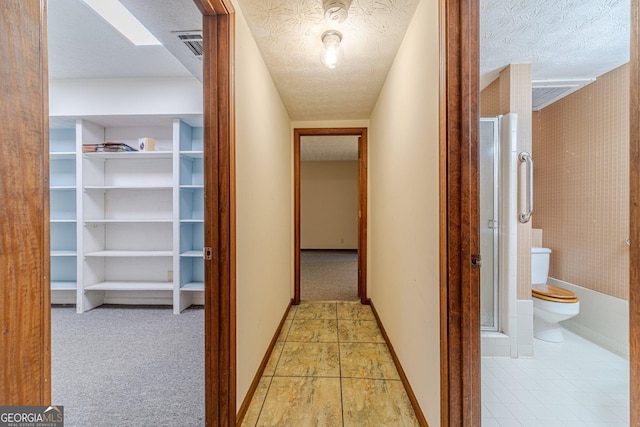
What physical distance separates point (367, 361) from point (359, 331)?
495 millimetres

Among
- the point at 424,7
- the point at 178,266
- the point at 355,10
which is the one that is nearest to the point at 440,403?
the point at 424,7

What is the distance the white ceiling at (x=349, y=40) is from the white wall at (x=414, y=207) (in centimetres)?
24

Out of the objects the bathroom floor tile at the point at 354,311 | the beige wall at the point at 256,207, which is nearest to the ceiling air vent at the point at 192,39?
the beige wall at the point at 256,207

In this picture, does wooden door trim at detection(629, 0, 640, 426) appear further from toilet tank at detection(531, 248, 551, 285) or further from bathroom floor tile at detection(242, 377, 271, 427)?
toilet tank at detection(531, 248, 551, 285)

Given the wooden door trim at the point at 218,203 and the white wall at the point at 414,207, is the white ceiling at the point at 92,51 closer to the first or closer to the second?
the wooden door trim at the point at 218,203

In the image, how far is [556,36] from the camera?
66.7 inches

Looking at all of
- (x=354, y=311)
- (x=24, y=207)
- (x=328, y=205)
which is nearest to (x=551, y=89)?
(x=354, y=311)

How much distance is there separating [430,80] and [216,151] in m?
1.08

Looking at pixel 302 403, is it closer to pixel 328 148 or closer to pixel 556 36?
pixel 556 36

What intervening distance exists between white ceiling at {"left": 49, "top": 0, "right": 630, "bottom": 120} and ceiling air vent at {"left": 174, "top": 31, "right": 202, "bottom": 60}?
0.05 metres

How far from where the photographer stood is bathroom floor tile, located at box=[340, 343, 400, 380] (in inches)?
70.7

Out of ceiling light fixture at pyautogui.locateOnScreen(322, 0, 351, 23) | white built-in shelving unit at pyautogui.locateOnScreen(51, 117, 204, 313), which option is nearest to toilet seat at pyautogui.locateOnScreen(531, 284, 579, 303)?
ceiling light fixture at pyautogui.locateOnScreen(322, 0, 351, 23)

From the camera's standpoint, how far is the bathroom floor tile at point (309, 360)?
181cm

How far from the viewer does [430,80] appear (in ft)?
4.14
